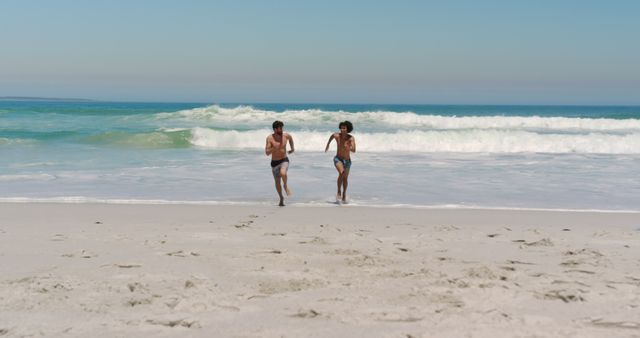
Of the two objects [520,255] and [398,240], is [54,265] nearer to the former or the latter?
[398,240]

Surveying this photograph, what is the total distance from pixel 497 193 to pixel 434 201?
1550mm

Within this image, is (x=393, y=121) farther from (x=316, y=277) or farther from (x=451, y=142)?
(x=316, y=277)

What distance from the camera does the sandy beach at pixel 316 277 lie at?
3.59 m

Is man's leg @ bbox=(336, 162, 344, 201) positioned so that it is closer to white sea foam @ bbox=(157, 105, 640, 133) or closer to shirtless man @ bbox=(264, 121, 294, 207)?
shirtless man @ bbox=(264, 121, 294, 207)

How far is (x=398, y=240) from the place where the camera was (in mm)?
6207

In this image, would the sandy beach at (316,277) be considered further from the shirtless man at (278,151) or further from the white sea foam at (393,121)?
the white sea foam at (393,121)

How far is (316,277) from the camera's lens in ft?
15.2

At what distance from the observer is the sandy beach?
3588 millimetres

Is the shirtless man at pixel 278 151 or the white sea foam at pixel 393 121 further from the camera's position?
the white sea foam at pixel 393 121

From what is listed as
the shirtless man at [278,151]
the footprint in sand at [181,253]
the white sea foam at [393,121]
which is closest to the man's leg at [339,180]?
the shirtless man at [278,151]

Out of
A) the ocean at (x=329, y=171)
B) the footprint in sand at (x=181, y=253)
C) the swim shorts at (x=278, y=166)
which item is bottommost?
the ocean at (x=329, y=171)

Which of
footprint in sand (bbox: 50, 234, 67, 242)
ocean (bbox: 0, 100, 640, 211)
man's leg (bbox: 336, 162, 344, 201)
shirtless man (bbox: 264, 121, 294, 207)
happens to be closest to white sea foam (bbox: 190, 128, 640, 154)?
ocean (bbox: 0, 100, 640, 211)

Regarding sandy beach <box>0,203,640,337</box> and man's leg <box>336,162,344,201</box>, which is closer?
sandy beach <box>0,203,640,337</box>

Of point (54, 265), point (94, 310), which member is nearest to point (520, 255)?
point (94, 310)
